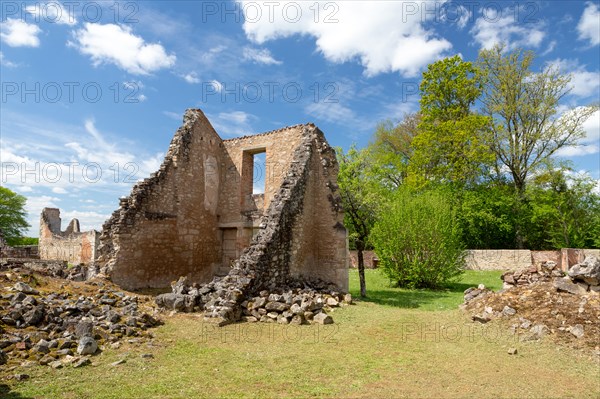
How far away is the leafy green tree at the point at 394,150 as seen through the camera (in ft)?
115

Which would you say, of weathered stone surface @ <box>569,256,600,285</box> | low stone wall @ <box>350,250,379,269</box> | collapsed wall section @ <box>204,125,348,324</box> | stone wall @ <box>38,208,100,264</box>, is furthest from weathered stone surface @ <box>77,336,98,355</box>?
low stone wall @ <box>350,250,379,269</box>

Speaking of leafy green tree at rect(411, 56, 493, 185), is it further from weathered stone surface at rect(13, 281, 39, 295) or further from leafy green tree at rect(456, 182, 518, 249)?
weathered stone surface at rect(13, 281, 39, 295)

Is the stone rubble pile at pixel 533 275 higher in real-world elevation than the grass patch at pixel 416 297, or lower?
higher

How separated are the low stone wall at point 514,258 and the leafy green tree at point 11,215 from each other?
48.5 meters

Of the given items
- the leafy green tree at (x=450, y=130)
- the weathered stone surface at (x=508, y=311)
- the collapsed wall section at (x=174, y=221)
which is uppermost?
the leafy green tree at (x=450, y=130)

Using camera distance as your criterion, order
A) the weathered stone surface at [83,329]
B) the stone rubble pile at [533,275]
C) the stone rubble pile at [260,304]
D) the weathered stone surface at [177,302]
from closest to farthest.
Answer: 1. the weathered stone surface at [83,329]
2. the stone rubble pile at [260,304]
3. the weathered stone surface at [177,302]
4. the stone rubble pile at [533,275]

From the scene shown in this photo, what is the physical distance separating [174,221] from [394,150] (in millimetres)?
25927

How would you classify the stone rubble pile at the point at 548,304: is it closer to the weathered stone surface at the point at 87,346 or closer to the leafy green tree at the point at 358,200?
the leafy green tree at the point at 358,200

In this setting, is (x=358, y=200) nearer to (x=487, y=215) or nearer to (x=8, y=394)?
(x=8, y=394)

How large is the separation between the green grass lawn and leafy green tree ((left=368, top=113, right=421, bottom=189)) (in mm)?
26078

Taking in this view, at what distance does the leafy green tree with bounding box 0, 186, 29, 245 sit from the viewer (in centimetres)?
4678

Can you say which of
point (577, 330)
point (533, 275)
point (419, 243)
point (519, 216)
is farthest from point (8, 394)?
point (519, 216)

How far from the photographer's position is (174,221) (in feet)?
51.5

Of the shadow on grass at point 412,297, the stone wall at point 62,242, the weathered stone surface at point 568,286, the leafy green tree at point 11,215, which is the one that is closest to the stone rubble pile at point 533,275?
the weathered stone surface at point 568,286
